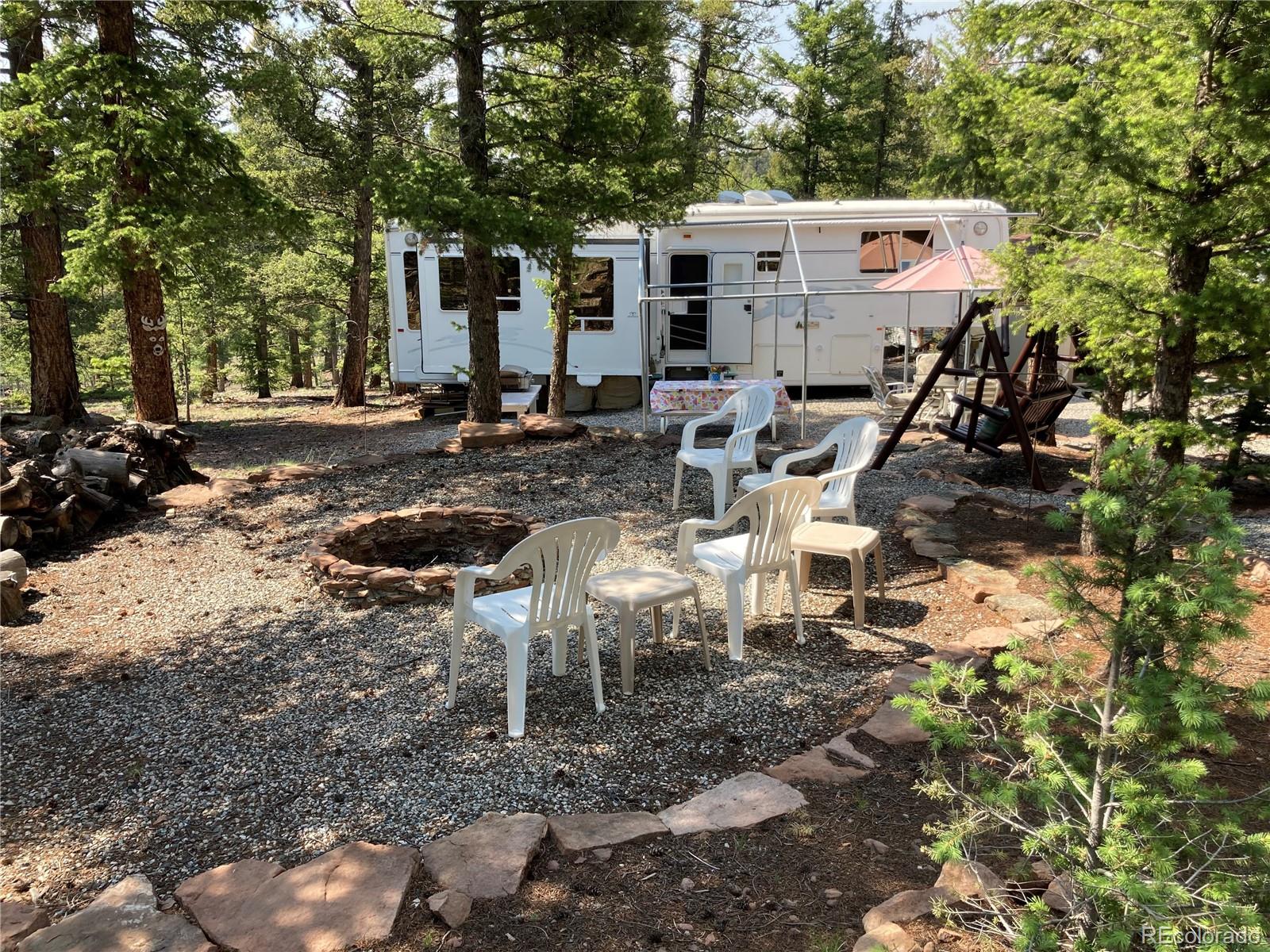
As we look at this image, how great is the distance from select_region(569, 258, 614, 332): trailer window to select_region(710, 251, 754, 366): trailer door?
59.2 inches

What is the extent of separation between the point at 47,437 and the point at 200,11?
5.34 metres

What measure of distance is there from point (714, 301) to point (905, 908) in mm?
10506

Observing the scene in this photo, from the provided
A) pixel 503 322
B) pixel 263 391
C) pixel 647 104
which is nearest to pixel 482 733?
pixel 647 104

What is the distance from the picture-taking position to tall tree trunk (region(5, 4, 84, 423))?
9.27 meters

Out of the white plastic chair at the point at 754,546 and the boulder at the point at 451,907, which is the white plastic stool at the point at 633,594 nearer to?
the white plastic chair at the point at 754,546

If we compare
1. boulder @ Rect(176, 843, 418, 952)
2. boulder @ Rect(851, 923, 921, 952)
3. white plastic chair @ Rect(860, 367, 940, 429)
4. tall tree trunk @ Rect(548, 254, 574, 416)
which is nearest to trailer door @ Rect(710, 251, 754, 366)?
white plastic chair @ Rect(860, 367, 940, 429)

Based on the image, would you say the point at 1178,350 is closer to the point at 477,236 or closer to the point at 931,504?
the point at 931,504

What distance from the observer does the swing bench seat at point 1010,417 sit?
23.1ft

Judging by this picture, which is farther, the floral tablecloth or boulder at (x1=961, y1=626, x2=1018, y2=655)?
the floral tablecloth

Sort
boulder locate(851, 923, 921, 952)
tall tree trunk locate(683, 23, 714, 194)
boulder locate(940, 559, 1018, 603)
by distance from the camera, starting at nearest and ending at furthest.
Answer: boulder locate(851, 923, 921, 952), boulder locate(940, 559, 1018, 603), tall tree trunk locate(683, 23, 714, 194)

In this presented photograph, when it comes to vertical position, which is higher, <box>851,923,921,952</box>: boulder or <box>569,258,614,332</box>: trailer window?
<box>569,258,614,332</box>: trailer window

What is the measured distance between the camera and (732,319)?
12250 mm

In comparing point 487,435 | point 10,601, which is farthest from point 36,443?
point 487,435

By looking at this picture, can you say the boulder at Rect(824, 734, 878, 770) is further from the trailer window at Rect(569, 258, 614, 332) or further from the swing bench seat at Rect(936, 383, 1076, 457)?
the trailer window at Rect(569, 258, 614, 332)
